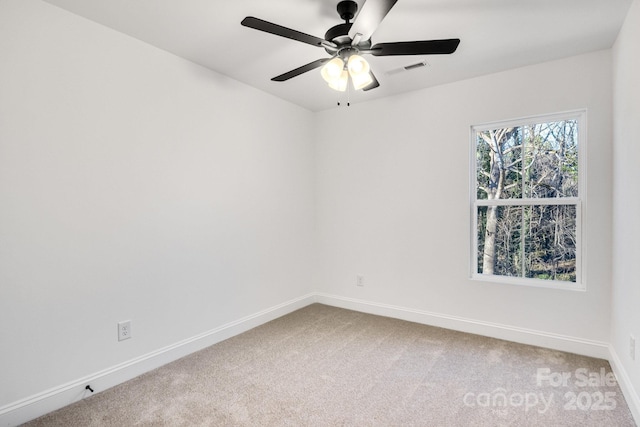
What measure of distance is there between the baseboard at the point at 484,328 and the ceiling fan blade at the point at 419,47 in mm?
2439

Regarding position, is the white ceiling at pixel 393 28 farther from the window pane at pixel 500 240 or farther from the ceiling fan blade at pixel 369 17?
the window pane at pixel 500 240

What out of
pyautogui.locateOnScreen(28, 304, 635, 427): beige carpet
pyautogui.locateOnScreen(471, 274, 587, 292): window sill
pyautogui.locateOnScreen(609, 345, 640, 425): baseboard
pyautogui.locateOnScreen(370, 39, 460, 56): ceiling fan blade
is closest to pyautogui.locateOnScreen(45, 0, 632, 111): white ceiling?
pyautogui.locateOnScreen(370, 39, 460, 56): ceiling fan blade

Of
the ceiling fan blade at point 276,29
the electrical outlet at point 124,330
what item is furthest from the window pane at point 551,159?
the electrical outlet at point 124,330

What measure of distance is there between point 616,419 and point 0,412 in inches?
135

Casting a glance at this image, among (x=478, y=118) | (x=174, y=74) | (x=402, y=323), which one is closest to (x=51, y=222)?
(x=174, y=74)

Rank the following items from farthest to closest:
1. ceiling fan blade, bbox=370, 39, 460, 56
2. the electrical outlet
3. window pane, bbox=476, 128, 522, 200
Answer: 1. window pane, bbox=476, 128, 522, 200
2. the electrical outlet
3. ceiling fan blade, bbox=370, 39, 460, 56

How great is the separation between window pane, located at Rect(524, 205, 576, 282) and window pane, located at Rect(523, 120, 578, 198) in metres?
0.16

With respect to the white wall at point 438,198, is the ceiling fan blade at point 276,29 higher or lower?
higher

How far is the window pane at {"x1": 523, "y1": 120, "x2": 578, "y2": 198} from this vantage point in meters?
2.84

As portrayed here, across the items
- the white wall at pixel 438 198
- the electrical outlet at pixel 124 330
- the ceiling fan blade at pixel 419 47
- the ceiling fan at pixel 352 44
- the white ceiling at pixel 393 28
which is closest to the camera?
the ceiling fan at pixel 352 44

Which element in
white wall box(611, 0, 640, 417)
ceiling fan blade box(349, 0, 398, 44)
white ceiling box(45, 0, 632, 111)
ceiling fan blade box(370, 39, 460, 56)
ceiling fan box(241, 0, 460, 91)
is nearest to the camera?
ceiling fan blade box(349, 0, 398, 44)

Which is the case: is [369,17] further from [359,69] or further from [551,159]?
[551,159]

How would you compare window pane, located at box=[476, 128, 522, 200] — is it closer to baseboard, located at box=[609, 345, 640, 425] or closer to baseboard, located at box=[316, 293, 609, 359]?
baseboard, located at box=[316, 293, 609, 359]

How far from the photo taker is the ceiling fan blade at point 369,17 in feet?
5.01
